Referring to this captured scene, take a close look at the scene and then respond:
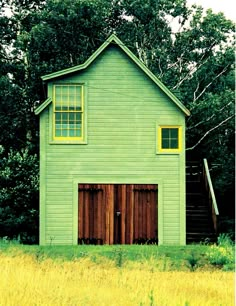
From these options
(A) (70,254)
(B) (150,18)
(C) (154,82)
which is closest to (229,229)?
(C) (154,82)

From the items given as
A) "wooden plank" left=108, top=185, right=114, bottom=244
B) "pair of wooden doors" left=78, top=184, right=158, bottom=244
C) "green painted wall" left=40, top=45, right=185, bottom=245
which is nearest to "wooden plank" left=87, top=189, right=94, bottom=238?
"pair of wooden doors" left=78, top=184, right=158, bottom=244

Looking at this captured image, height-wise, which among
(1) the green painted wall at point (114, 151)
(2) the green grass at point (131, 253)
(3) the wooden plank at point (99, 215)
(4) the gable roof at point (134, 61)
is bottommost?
(2) the green grass at point (131, 253)

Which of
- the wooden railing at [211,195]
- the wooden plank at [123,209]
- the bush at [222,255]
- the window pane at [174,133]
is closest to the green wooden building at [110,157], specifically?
the wooden plank at [123,209]

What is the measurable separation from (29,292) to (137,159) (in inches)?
632

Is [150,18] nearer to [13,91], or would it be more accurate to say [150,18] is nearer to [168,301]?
[13,91]

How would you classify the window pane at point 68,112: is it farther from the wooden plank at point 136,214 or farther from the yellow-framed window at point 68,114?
the wooden plank at point 136,214

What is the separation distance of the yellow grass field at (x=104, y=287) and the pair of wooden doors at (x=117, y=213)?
32.8 feet

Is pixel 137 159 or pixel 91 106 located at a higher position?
pixel 91 106

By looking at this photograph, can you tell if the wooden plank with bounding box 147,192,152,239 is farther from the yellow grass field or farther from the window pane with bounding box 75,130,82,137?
the yellow grass field

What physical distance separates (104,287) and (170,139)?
1524 centimetres

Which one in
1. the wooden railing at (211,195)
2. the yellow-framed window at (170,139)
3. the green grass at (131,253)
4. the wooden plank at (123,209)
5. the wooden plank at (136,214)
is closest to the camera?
the green grass at (131,253)

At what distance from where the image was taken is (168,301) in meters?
11.9

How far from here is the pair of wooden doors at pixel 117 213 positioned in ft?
90.1

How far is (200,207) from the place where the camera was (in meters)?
30.8
